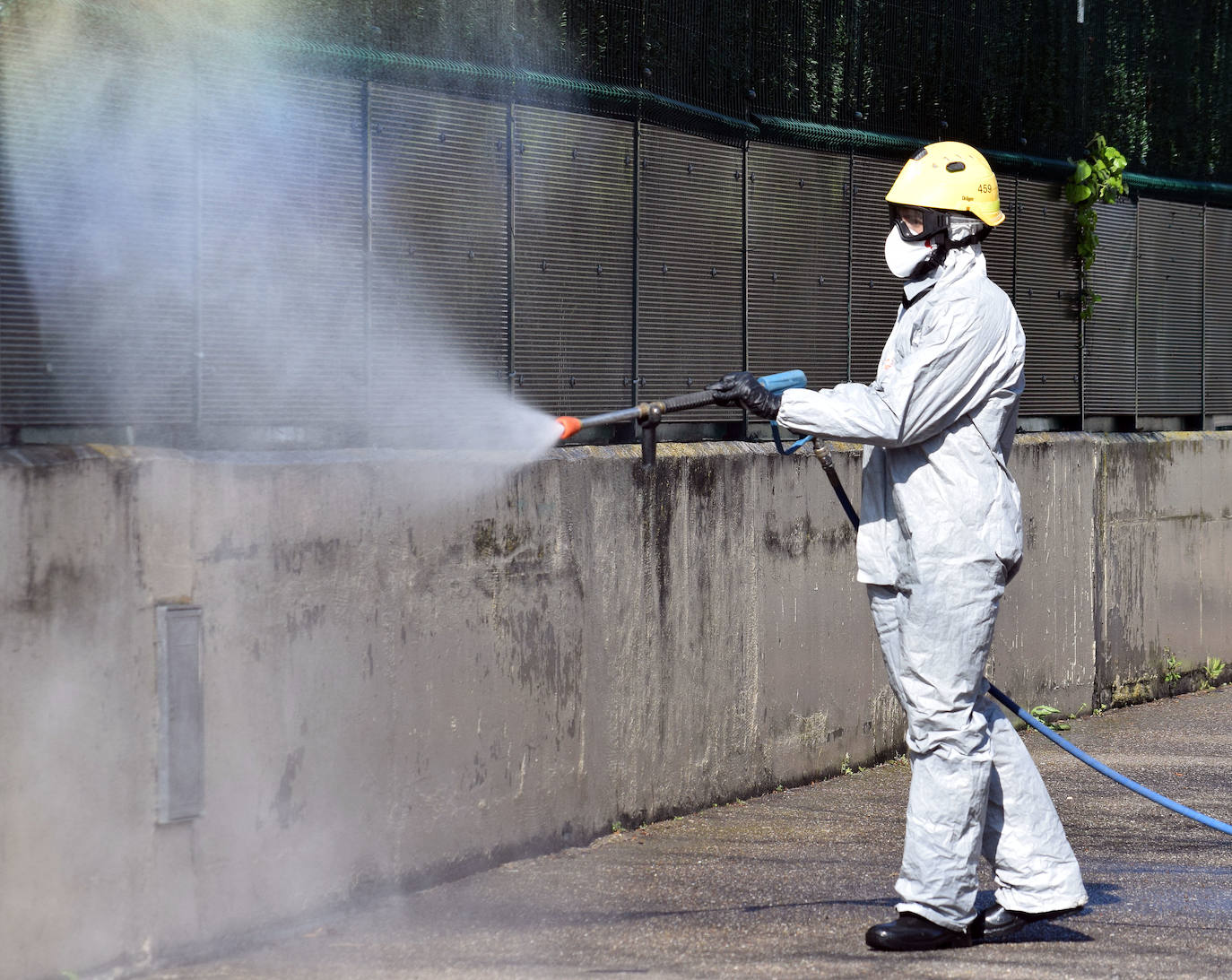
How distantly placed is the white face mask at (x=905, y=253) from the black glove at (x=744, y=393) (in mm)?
557

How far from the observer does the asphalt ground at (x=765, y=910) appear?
4.23 meters

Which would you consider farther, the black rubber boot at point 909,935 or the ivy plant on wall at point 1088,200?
the ivy plant on wall at point 1088,200

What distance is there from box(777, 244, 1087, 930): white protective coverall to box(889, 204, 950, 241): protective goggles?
0.10 metres

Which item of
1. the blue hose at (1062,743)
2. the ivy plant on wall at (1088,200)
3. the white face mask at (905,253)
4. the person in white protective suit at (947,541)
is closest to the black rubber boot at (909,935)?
the person in white protective suit at (947,541)

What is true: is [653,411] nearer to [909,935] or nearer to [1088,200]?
[909,935]

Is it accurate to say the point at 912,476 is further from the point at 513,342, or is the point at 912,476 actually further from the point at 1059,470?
the point at 1059,470

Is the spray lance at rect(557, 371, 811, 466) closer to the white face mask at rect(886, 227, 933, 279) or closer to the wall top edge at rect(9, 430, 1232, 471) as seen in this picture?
the white face mask at rect(886, 227, 933, 279)

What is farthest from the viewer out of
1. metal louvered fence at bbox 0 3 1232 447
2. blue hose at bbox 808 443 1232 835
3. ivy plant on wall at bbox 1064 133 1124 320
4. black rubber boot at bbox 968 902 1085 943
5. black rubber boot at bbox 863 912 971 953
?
ivy plant on wall at bbox 1064 133 1124 320

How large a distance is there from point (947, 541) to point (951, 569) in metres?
0.08

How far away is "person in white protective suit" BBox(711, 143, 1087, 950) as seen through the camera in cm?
437

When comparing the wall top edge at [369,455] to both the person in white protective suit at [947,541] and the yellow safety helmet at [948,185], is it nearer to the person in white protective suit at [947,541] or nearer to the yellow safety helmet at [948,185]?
the person in white protective suit at [947,541]

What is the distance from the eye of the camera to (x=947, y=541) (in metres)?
→ 4.42

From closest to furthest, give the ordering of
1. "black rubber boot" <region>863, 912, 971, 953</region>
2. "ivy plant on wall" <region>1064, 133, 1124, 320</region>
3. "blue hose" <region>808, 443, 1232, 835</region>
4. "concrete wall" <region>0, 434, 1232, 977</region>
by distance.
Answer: "concrete wall" <region>0, 434, 1232, 977</region>, "black rubber boot" <region>863, 912, 971, 953</region>, "blue hose" <region>808, 443, 1232, 835</region>, "ivy plant on wall" <region>1064, 133, 1124, 320</region>

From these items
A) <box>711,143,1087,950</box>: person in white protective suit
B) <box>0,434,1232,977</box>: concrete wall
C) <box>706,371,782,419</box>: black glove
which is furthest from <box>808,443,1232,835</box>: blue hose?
<box>0,434,1232,977</box>: concrete wall
